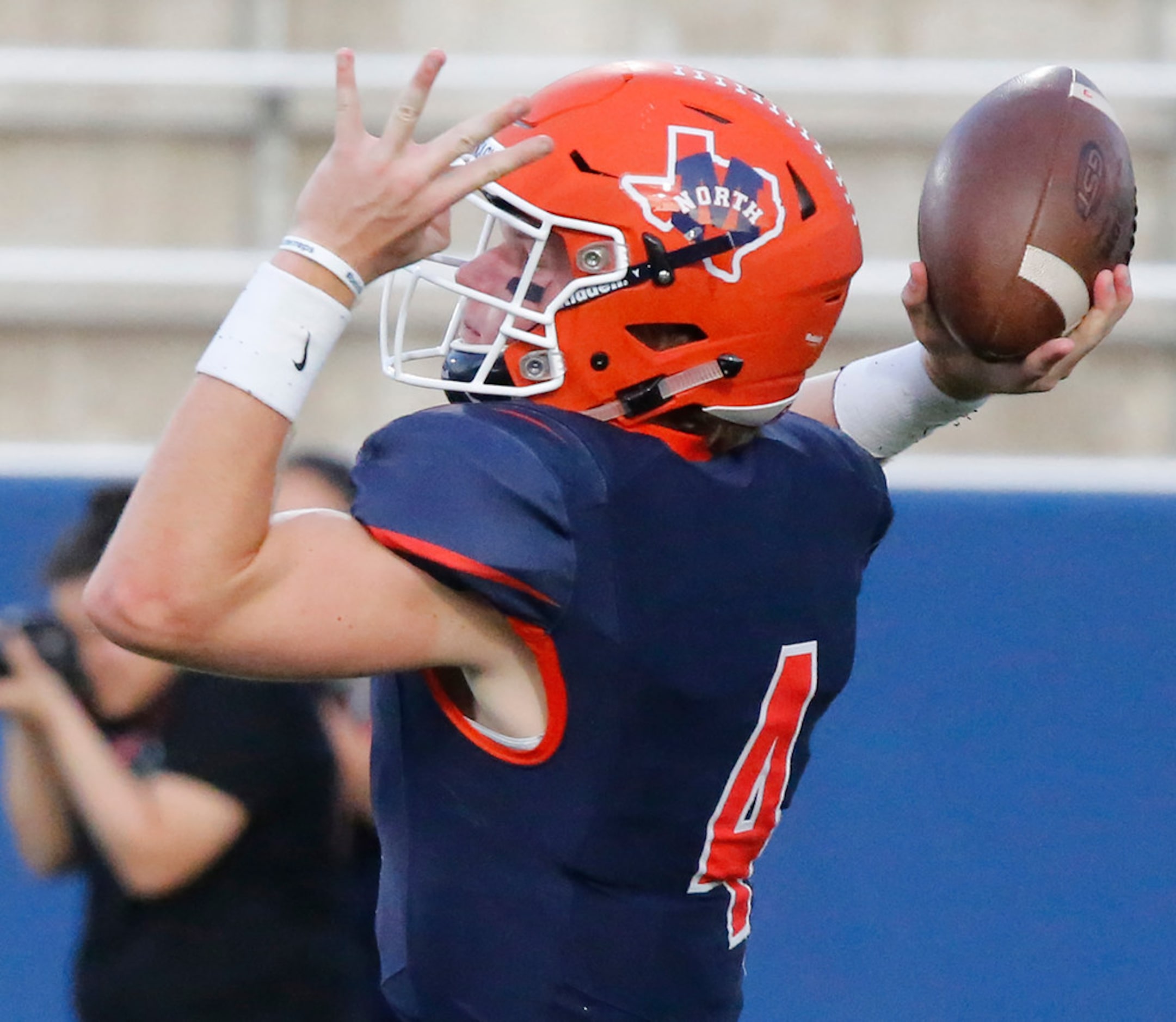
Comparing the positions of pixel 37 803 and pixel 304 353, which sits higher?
pixel 304 353

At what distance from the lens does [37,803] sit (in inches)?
97.2

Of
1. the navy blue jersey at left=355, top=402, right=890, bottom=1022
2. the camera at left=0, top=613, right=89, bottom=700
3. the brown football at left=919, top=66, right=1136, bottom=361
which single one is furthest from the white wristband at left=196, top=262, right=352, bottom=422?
the camera at left=0, top=613, right=89, bottom=700

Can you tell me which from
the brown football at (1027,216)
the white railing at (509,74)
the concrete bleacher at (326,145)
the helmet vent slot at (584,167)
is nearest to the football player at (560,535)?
the helmet vent slot at (584,167)

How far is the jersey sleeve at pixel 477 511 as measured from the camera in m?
1.27

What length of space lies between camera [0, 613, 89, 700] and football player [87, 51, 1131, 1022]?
1.07 m

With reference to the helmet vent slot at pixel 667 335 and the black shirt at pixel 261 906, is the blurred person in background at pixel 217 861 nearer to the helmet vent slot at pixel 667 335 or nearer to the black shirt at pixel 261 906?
the black shirt at pixel 261 906

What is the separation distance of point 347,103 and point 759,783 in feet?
2.25

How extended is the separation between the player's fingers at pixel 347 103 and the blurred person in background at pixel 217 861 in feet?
3.66

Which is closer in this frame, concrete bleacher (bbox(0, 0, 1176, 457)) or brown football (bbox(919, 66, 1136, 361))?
brown football (bbox(919, 66, 1136, 361))

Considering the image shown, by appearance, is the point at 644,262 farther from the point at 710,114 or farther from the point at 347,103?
the point at 347,103

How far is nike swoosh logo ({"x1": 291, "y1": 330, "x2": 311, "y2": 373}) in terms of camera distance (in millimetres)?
1262

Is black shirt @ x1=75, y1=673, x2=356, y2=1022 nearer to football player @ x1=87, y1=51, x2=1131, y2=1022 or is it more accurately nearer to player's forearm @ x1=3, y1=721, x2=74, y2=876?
player's forearm @ x1=3, y1=721, x2=74, y2=876

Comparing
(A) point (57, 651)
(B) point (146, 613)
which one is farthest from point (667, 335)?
(A) point (57, 651)

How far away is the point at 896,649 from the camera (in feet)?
9.11
